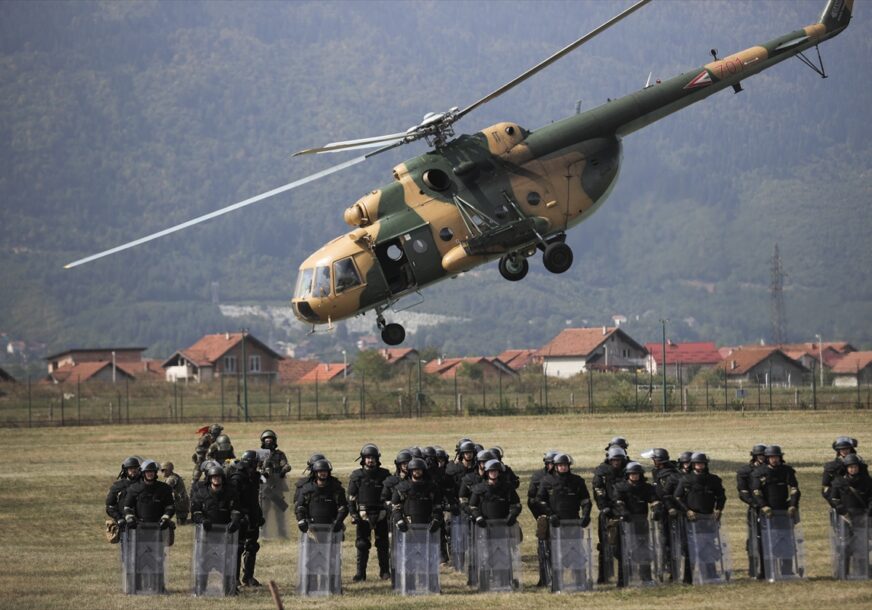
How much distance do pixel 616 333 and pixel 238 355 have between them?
1190 inches

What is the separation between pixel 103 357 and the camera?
501 ft

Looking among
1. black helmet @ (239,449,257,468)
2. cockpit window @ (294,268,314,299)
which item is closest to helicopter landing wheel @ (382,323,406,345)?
cockpit window @ (294,268,314,299)

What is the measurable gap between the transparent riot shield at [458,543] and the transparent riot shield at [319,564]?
97.1 inches

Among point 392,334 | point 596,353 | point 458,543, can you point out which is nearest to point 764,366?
point 596,353

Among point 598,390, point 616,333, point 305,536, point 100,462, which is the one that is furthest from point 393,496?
point 616,333

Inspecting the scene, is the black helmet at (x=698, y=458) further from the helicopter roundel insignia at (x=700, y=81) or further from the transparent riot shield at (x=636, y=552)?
the helicopter roundel insignia at (x=700, y=81)

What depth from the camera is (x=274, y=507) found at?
27.2 metres

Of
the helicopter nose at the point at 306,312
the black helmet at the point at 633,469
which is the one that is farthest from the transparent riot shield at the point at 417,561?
the helicopter nose at the point at 306,312

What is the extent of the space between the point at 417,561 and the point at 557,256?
1450 cm

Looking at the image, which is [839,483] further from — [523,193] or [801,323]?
[801,323]

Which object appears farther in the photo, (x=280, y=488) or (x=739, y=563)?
(x=280, y=488)

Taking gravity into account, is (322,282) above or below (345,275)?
below

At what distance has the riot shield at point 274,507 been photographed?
26.3 m

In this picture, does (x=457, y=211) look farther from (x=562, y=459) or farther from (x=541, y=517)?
(x=541, y=517)
